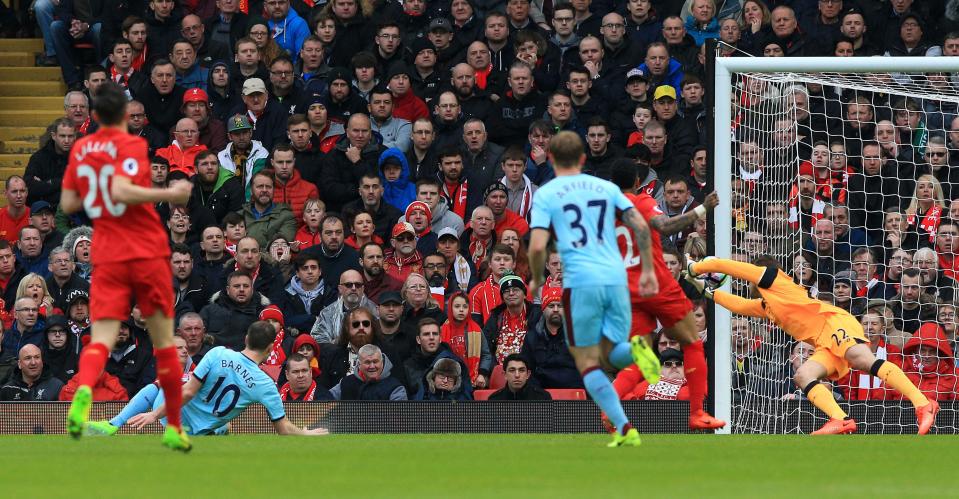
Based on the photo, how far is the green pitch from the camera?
24.1 ft

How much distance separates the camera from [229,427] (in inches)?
574

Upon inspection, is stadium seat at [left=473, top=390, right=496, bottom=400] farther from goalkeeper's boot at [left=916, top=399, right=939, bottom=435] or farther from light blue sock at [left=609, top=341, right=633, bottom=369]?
light blue sock at [left=609, top=341, right=633, bottom=369]

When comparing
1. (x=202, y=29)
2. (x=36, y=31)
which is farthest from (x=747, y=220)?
(x=36, y=31)

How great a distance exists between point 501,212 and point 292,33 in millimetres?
4463

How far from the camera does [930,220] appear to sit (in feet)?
52.5

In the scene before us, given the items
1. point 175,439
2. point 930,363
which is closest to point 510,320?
point 930,363

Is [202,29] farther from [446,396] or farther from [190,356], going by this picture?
[446,396]

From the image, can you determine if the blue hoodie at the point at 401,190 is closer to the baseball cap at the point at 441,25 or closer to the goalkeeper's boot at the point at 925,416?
the baseball cap at the point at 441,25

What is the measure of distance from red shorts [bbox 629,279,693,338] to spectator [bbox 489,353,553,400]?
2941 millimetres

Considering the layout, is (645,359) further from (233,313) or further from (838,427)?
(233,313)

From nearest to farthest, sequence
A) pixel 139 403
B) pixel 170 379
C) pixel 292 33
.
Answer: pixel 170 379 → pixel 139 403 → pixel 292 33

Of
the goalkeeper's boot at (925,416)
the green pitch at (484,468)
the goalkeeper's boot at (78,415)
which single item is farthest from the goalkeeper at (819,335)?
the goalkeeper's boot at (78,415)

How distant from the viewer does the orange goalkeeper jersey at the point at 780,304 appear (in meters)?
13.3

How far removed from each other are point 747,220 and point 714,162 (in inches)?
47.0
